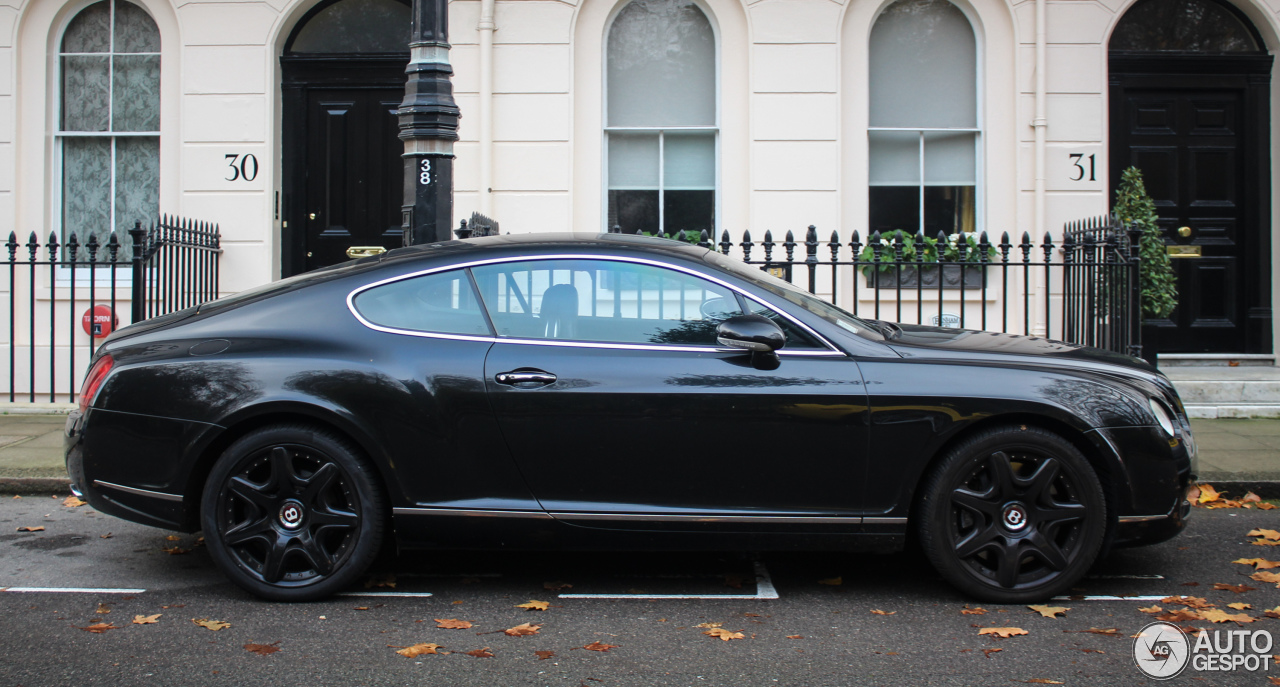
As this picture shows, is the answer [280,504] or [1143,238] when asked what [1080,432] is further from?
[1143,238]

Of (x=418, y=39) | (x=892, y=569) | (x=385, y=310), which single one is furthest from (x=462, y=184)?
(x=892, y=569)

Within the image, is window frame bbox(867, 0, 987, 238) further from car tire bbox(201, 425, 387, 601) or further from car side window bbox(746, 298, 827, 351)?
car tire bbox(201, 425, 387, 601)

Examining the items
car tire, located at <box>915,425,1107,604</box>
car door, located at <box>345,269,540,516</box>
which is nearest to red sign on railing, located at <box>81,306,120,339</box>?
car door, located at <box>345,269,540,516</box>

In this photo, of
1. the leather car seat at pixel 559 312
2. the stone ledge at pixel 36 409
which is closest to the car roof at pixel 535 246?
the leather car seat at pixel 559 312

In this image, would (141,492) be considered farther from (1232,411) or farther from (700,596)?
(1232,411)

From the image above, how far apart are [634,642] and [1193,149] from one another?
8.49 meters

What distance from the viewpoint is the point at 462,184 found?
9.75 metres

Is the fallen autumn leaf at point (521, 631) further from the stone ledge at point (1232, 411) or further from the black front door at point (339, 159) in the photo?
the black front door at point (339, 159)

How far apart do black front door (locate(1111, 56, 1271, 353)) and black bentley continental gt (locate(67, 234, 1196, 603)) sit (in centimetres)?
636

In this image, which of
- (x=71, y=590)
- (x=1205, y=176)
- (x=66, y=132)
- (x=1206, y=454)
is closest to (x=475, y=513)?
(x=71, y=590)

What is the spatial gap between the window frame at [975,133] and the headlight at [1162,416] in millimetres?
5790

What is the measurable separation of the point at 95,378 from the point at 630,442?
86.7 inches

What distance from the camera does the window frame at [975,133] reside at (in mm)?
9859

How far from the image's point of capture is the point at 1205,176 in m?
9.95
